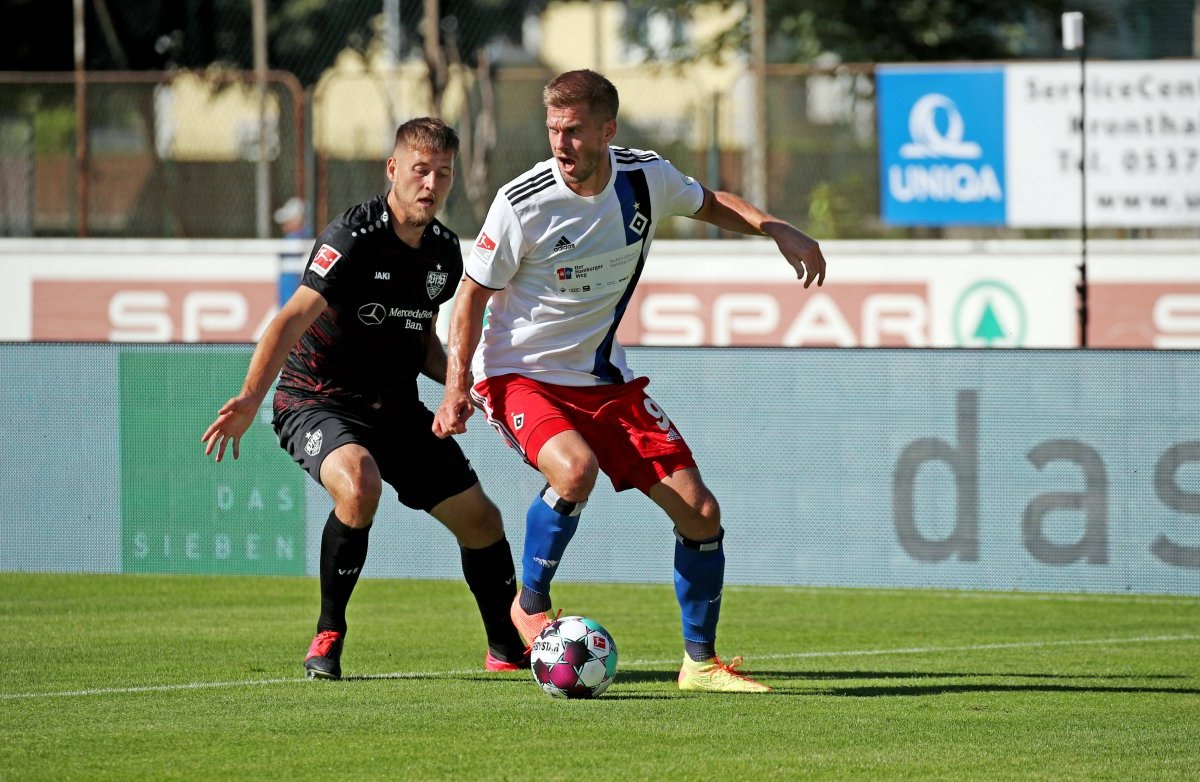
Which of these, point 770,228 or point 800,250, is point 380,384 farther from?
point 800,250

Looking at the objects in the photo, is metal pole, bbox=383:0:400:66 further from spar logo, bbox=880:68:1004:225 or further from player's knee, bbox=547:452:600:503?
player's knee, bbox=547:452:600:503

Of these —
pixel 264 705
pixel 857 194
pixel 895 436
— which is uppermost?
pixel 857 194

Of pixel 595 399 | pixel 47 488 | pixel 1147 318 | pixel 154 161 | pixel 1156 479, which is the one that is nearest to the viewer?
pixel 595 399

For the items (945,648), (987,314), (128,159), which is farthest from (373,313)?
(128,159)

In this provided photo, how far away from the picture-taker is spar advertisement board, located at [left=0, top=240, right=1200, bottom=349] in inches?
682

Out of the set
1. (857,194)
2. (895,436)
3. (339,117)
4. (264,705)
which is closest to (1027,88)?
(857,194)

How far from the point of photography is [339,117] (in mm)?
19016

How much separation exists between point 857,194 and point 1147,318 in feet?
10.7

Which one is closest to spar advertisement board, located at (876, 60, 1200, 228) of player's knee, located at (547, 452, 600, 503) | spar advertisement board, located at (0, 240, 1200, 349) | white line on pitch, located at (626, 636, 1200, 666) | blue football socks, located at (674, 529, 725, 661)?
spar advertisement board, located at (0, 240, 1200, 349)

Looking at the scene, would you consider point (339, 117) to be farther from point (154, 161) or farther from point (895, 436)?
point (895, 436)

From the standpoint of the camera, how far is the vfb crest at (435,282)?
24.8 feet

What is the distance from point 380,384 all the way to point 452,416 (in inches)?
41.5

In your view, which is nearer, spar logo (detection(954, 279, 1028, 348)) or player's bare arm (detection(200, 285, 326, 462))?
player's bare arm (detection(200, 285, 326, 462))

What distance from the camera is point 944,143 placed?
18281mm
